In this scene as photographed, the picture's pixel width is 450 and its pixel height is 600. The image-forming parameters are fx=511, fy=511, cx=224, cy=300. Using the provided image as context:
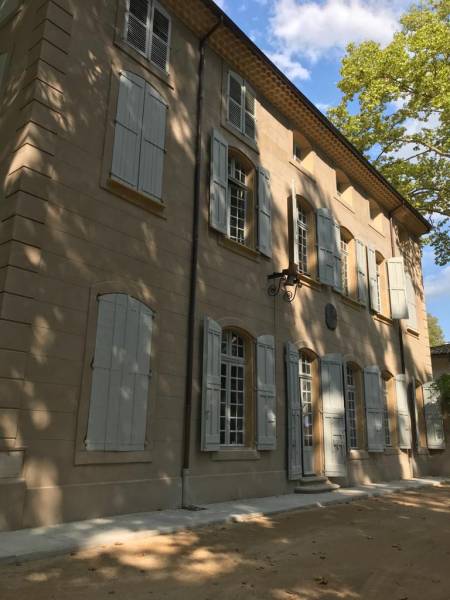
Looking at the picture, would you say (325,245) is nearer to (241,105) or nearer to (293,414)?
(241,105)

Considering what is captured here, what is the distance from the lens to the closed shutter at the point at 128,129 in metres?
7.45

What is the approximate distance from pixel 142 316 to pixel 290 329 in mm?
4123

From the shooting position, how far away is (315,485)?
10211 millimetres

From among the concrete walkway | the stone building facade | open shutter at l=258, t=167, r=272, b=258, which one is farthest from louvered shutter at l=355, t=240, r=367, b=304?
the concrete walkway

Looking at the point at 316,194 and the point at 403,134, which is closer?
the point at 316,194

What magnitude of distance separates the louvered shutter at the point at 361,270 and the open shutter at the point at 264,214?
13.9 ft

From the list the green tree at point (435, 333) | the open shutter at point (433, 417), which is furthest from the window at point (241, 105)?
the green tree at point (435, 333)

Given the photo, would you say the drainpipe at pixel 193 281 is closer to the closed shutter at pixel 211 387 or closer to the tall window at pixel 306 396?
the closed shutter at pixel 211 387

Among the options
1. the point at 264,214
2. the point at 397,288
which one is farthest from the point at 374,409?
the point at 264,214

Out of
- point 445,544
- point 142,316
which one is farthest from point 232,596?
point 142,316

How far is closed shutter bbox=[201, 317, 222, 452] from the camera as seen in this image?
784 cm

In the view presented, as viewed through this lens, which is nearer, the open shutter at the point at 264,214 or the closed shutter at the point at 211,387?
the closed shutter at the point at 211,387

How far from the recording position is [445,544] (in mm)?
6020

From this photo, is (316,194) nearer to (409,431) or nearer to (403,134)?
(409,431)
